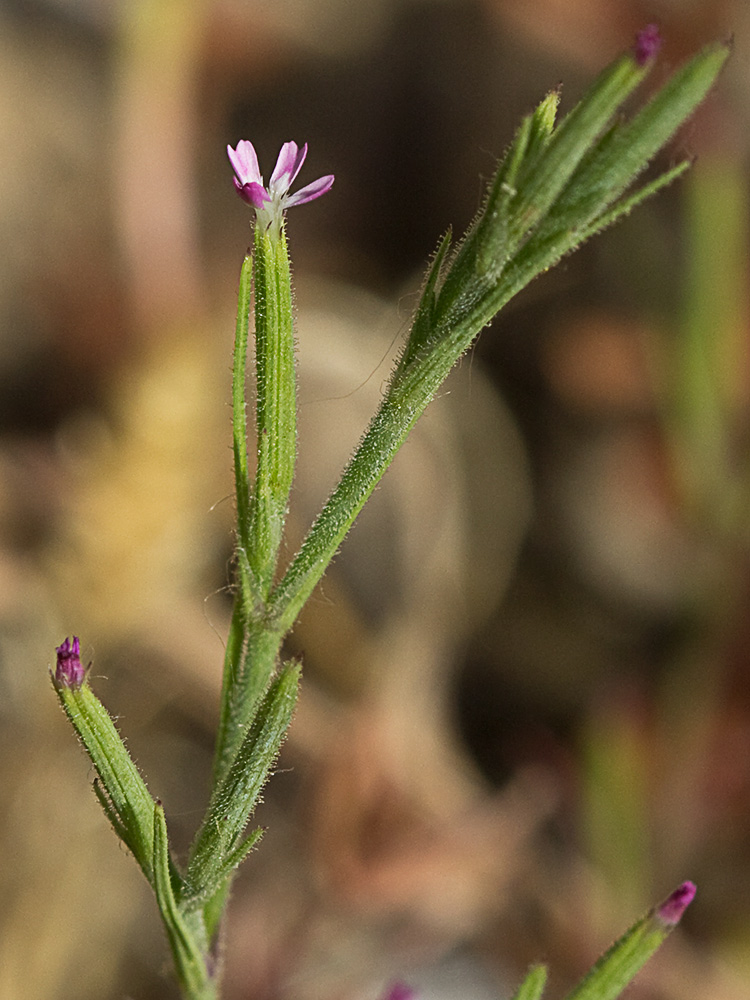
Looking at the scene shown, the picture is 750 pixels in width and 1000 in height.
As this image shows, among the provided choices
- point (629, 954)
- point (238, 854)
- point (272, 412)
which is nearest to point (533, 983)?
point (629, 954)

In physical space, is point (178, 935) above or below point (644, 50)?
below

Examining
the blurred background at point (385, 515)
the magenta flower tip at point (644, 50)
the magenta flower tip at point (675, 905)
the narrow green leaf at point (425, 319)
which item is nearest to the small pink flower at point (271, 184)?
the narrow green leaf at point (425, 319)

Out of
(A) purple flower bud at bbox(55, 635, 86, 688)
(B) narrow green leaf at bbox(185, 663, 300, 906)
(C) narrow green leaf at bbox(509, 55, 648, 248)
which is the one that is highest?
(C) narrow green leaf at bbox(509, 55, 648, 248)

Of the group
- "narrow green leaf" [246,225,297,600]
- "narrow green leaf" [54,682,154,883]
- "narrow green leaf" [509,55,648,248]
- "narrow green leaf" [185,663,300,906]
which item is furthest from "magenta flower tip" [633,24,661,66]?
"narrow green leaf" [54,682,154,883]

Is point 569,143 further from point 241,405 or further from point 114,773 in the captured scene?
point 114,773

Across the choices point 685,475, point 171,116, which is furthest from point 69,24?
point 685,475

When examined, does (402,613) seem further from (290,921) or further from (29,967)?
(29,967)

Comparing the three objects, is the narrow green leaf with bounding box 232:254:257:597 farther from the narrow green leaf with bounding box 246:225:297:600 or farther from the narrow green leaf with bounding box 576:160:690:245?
the narrow green leaf with bounding box 576:160:690:245
